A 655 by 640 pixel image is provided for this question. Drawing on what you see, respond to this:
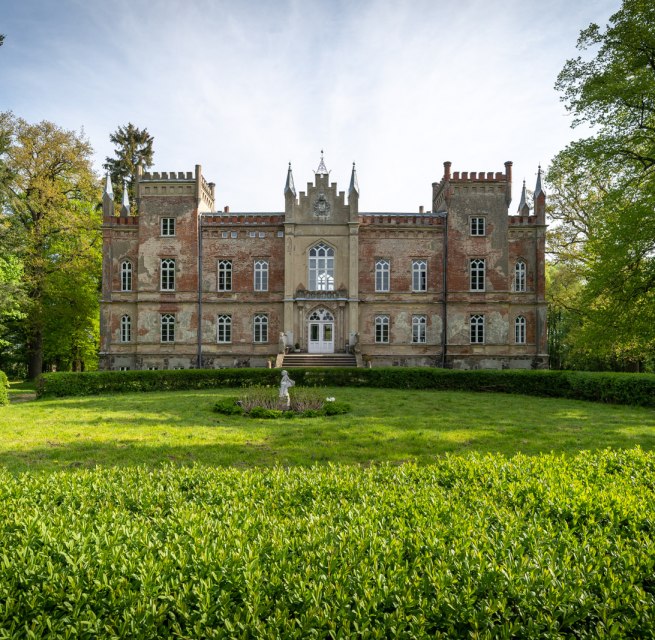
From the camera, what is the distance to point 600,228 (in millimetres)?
20766

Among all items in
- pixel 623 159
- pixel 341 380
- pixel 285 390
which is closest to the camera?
pixel 285 390

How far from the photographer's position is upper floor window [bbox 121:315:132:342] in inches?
1261

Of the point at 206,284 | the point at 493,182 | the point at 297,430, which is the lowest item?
the point at 297,430

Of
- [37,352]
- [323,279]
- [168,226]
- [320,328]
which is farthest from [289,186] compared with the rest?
[37,352]

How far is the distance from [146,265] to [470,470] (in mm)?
30098

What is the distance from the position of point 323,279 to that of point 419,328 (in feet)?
24.3

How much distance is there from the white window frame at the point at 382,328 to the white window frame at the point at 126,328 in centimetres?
1687

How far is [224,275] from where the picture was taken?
107ft

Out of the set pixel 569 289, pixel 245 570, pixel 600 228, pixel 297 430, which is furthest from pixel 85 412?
pixel 569 289

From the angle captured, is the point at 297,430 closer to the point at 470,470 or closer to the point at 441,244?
the point at 470,470

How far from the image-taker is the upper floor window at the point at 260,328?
106 feet

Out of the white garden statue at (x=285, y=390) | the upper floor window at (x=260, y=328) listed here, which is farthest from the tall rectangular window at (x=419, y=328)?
the white garden statue at (x=285, y=390)

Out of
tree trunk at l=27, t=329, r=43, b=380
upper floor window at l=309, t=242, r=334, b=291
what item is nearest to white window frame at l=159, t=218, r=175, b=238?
upper floor window at l=309, t=242, r=334, b=291

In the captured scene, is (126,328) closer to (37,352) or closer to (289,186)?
(37,352)
